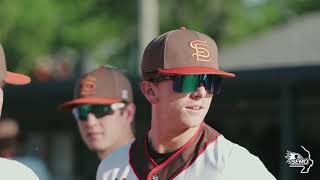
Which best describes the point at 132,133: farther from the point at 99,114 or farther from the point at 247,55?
the point at 247,55

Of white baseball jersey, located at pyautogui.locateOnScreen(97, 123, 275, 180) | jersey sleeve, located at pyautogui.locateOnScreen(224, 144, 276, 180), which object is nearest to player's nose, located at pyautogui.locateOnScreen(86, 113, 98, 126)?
white baseball jersey, located at pyautogui.locateOnScreen(97, 123, 275, 180)

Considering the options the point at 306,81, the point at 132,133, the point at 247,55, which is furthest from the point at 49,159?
the point at 247,55

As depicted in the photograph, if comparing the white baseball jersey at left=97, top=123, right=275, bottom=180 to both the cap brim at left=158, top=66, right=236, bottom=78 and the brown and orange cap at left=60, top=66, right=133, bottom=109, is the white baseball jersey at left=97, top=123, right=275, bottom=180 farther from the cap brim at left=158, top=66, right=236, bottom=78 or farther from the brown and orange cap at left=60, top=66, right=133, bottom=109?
the brown and orange cap at left=60, top=66, right=133, bottom=109

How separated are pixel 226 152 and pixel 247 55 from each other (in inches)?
631

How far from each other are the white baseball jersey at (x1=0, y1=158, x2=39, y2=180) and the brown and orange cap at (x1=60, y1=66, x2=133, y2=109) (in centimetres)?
169

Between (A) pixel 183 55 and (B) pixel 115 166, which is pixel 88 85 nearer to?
(B) pixel 115 166

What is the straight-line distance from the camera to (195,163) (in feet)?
12.0

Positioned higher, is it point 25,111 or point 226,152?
point 226,152

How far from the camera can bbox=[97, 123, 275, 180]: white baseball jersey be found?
346 centimetres

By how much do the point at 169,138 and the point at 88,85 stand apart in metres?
1.78

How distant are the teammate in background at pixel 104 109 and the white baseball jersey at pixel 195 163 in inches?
50.6

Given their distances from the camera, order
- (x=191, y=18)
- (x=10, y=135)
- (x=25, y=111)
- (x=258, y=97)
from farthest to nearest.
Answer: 1. (x=191, y=18)
2. (x=25, y=111)
3. (x=258, y=97)
4. (x=10, y=135)

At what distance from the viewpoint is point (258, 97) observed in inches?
326

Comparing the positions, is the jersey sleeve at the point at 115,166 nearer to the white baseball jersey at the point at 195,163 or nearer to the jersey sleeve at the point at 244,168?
the white baseball jersey at the point at 195,163
